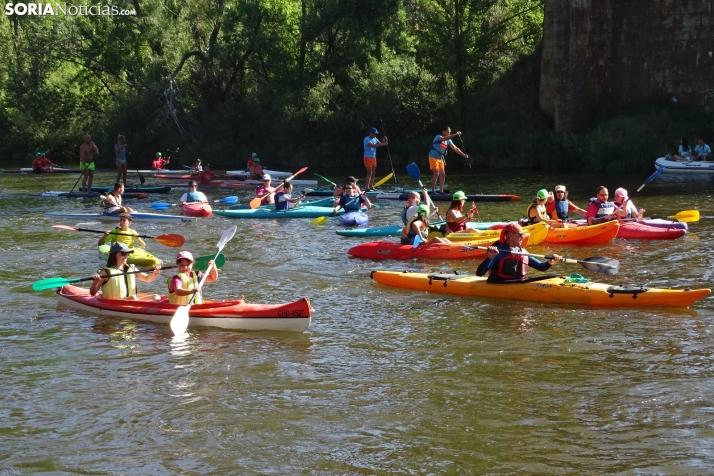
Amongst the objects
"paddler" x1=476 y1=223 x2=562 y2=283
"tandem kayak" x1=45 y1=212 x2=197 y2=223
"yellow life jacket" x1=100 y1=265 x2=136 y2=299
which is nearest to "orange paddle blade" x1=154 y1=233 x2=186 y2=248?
"yellow life jacket" x1=100 y1=265 x2=136 y2=299

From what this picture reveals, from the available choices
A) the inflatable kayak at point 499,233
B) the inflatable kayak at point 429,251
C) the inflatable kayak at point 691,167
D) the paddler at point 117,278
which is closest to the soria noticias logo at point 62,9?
the inflatable kayak at point 691,167

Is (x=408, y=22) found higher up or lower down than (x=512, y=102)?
higher up

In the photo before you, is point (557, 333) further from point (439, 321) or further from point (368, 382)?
point (368, 382)

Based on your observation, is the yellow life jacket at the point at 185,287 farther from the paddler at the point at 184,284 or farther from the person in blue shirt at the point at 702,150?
the person in blue shirt at the point at 702,150

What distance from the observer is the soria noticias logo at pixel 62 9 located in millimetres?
42406

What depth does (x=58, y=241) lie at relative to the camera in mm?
16766

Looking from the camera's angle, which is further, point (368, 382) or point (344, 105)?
point (344, 105)

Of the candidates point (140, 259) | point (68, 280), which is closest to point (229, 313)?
point (68, 280)

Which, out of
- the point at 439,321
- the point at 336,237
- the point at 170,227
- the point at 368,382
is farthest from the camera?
the point at 170,227

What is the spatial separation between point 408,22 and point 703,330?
32.7 metres

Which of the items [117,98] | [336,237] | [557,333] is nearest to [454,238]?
[336,237]

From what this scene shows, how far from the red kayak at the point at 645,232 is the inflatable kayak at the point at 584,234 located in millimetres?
551

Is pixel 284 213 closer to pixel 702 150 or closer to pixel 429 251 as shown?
pixel 429 251

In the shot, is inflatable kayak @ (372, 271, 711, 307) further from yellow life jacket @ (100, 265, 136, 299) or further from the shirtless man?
the shirtless man
